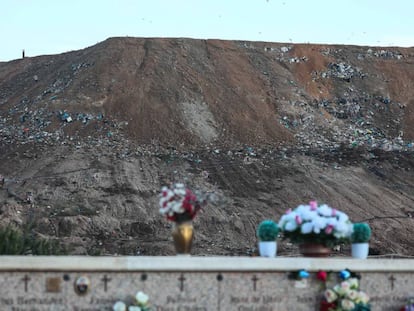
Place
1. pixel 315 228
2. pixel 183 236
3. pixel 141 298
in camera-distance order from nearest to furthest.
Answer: pixel 141 298 → pixel 183 236 → pixel 315 228

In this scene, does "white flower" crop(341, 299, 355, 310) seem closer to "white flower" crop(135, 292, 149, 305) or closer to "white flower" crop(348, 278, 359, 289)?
"white flower" crop(348, 278, 359, 289)

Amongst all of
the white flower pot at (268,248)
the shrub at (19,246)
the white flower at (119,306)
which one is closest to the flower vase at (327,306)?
the white flower pot at (268,248)

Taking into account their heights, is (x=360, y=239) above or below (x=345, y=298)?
above

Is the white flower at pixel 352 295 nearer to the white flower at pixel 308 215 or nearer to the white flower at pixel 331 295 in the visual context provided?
the white flower at pixel 331 295

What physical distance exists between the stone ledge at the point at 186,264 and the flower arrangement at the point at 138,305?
28 cm

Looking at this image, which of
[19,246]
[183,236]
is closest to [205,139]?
[19,246]

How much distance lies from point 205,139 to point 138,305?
90.6 feet

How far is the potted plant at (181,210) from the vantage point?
10.4 m

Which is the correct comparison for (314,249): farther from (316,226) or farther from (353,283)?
(353,283)

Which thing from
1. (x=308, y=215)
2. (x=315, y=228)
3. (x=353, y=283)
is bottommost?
(x=353, y=283)

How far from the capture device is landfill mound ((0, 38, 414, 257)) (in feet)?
94.8

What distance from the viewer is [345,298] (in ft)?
34.1

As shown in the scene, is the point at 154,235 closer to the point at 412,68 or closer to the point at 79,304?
the point at 79,304

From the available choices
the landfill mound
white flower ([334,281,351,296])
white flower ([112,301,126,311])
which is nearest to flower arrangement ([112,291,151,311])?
white flower ([112,301,126,311])
